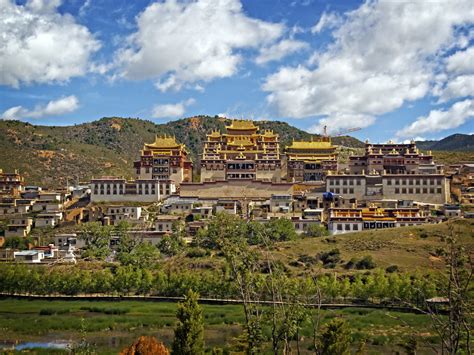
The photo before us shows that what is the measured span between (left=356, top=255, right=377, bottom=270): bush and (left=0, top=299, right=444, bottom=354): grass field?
35.8 ft

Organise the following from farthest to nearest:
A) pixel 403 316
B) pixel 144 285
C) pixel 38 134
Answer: pixel 38 134
pixel 144 285
pixel 403 316

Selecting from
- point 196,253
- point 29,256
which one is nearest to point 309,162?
point 196,253

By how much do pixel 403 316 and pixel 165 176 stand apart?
4853 cm

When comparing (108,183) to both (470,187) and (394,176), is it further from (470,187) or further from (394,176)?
(470,187)

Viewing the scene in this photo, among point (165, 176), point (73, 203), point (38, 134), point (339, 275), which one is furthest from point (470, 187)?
point (38, 134)

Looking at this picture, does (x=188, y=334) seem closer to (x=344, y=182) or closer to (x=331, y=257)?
(x=331, y=257)

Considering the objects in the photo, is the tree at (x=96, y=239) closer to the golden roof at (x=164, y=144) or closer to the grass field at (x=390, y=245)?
the grass field at (x=390, y=245)

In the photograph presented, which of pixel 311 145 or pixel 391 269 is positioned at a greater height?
pixel 311 145

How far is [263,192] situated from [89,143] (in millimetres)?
87040

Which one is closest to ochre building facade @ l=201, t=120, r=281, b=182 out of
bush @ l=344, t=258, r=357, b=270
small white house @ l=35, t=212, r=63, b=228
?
small white house @ l=35, t=212, r=63, b=228

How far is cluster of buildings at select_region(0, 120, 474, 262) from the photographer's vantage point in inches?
3007

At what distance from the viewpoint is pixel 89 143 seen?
163 m

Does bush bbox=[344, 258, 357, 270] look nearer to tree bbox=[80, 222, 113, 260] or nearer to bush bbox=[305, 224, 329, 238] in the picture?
bush bbox=[305, 224, 329, 238]

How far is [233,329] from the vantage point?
153 feet
